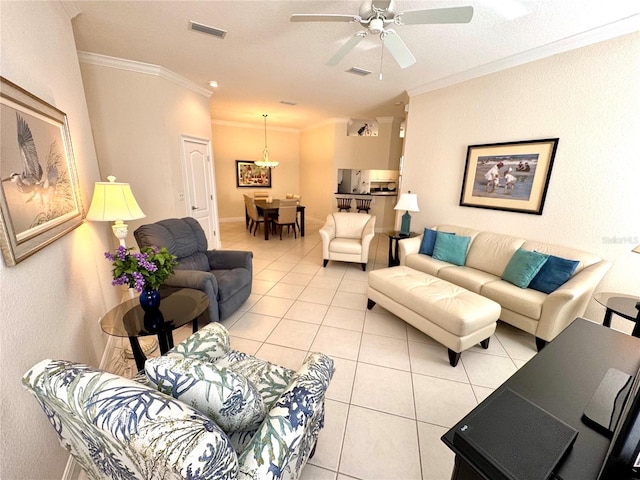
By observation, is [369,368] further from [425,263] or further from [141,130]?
[141,130]

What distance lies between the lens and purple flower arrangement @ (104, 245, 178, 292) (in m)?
1.58

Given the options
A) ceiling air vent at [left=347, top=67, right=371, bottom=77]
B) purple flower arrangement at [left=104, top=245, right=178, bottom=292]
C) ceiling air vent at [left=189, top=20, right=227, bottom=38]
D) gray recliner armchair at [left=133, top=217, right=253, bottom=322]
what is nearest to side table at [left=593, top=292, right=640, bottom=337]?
gray recliner armchair at [left=133, top=217, right=253, bottom=322]

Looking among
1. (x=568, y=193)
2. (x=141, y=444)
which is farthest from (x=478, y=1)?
(x=141, y=444)

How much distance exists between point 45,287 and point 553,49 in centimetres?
452

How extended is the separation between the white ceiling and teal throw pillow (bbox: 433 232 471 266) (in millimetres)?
2056

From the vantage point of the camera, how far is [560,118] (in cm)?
265

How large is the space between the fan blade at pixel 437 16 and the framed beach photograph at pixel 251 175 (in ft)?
20.6

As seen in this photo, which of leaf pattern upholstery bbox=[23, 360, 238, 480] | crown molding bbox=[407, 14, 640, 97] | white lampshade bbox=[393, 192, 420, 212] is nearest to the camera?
leaf pattern upholstery bbox=[23, 360, 238, 480]

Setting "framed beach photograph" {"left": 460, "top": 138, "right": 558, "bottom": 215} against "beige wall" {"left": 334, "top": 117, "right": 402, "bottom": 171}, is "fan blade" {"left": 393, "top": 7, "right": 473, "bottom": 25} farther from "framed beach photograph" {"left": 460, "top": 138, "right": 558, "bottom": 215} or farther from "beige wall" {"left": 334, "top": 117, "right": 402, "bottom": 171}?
"beige wall" {"left": 334, "top": 117, "right": 402, "bottom": 171}

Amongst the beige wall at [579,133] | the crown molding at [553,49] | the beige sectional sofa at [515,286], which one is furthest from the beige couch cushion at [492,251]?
the crown molding at [553,49]

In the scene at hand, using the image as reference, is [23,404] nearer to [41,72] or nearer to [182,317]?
[182,317]

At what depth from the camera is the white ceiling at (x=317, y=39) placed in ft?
6.97

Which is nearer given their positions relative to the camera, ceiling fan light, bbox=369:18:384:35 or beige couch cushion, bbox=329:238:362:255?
ceiling fan light, bbox=369:18:384:35

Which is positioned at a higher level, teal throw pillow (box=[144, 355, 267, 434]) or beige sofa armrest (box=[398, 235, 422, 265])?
teal throw pillow (box=[144, 355, 267, 434])
